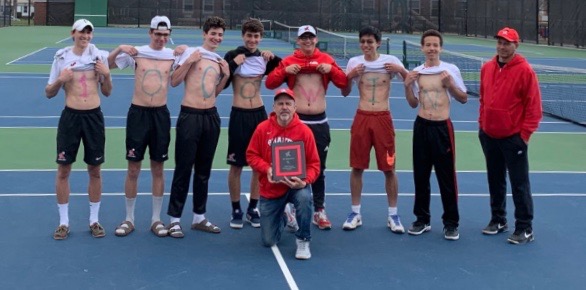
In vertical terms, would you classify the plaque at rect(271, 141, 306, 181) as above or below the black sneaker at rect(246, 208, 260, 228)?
above

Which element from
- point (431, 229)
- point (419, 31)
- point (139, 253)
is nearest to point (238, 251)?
point (139, 253)

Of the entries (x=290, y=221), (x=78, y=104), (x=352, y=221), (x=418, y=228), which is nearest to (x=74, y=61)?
(x=78, y=104)

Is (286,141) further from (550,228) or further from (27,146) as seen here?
(27,146)

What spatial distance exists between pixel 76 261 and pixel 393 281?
2.57m

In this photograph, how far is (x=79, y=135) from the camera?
7.13m

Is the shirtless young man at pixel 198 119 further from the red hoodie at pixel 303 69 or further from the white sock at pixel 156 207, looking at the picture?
the red hoodie at pixel 303 69

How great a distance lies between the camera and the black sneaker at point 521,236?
7238 millimetres

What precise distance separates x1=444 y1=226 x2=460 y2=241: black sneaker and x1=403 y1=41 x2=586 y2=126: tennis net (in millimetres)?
8835

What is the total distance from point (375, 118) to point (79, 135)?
277 cm

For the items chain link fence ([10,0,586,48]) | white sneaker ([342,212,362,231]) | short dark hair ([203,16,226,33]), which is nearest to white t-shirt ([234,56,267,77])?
short dark hair ([203,16,226,33])

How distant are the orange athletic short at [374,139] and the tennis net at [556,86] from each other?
885 centimetres

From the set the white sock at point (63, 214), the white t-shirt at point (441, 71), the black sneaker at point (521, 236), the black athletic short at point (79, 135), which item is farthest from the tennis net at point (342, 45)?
the white sock at point (63, 214)

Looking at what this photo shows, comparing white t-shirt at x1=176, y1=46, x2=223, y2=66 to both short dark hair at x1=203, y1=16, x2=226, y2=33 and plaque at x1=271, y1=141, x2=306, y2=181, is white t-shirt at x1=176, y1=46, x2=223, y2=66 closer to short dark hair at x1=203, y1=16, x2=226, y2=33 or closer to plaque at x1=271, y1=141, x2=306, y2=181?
short dark hair at x1=203, y1=16, x2=226, y2=33

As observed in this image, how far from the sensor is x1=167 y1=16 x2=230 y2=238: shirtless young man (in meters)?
7.32
